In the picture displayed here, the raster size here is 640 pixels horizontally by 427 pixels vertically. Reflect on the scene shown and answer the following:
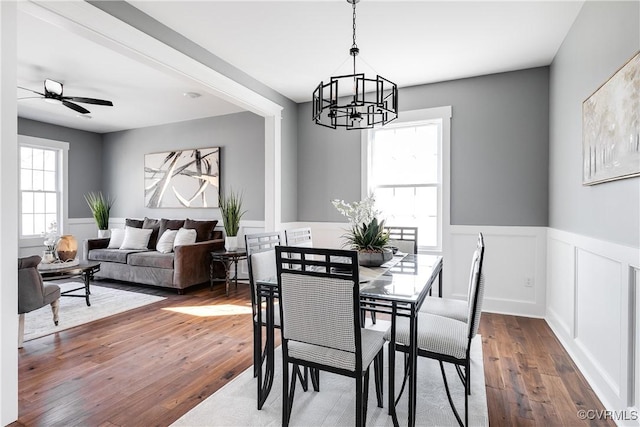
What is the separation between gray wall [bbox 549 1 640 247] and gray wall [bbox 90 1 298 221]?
123 inches

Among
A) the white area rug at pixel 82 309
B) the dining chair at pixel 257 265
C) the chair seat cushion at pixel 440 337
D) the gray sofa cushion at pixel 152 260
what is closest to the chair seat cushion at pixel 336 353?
the chair seat cushion at pixel 440 337

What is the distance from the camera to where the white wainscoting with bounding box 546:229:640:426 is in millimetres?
1766

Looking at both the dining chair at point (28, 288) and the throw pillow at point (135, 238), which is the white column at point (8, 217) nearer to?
the dining chair at point (28, 288)

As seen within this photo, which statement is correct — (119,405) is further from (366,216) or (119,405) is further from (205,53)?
(205,53)

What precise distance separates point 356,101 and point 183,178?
4.66 m

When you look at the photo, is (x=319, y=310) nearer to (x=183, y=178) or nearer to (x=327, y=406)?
(x=327, y=406)

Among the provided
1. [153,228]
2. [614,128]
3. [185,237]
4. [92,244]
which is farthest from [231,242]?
[614,128]

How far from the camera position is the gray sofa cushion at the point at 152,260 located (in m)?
4.66

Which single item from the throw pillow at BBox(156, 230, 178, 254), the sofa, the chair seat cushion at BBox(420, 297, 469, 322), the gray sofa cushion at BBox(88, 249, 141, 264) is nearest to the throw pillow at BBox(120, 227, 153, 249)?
the sofa

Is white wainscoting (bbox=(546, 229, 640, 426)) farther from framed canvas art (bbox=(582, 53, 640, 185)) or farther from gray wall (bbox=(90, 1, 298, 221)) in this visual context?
gray wall (bbox=(90, 1, 298, 221))

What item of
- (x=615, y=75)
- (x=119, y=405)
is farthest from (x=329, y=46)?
(x=119, y=405)

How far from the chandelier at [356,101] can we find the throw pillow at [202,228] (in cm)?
237

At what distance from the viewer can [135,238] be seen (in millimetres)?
5457

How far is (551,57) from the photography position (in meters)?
3.40
